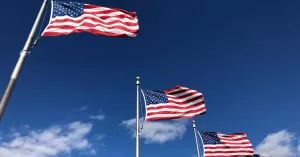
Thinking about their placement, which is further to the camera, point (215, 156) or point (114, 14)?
point (215, 156)

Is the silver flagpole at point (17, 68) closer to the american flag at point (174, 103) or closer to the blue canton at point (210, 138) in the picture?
the american flag at point (174, 103)

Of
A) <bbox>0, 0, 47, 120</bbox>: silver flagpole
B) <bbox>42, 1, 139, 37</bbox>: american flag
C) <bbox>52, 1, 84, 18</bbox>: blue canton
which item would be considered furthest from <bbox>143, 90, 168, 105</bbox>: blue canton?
<bbox>0, 0, 47, 120</bbox>: silver flagpole

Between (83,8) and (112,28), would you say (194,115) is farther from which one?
(83,8)

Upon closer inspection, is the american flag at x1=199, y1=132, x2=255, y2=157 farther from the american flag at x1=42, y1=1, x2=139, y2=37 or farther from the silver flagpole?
the silver flagpole

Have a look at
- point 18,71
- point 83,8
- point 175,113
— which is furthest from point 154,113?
point 18,71

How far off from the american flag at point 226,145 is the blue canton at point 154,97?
24.0ft

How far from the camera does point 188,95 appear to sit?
17.8m

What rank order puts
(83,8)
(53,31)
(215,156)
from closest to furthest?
1. (53,31)
2. (83,8)
3. (215,156)

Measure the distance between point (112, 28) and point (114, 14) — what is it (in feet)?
3.17

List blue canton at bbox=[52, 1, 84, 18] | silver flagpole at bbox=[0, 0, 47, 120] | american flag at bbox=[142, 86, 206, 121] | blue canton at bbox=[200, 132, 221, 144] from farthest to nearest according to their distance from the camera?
1. blue canton at bbox=[200, 132, 221, 144]
2. american flag at bbox=[142, 86, 206, 121]
3. blue canton at bbox=[52, 1, 84, 18]
4. silver flagpole at bbox=[0, 0, 47, 120]

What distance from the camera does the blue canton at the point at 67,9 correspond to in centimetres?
1106

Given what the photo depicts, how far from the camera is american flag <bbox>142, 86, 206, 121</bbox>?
16.5 m

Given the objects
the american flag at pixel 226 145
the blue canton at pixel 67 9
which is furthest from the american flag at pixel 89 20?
the american flag at pixel 226 145

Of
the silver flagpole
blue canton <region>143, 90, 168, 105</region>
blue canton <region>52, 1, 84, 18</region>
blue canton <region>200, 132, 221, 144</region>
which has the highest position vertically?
blue canton <region>52, 1, 84, 18</region>
